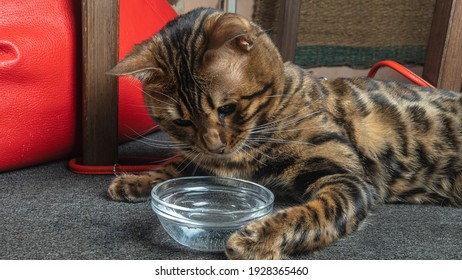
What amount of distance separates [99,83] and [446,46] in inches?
48.9

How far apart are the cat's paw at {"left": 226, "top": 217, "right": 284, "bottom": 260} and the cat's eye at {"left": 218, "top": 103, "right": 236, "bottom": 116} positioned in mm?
273

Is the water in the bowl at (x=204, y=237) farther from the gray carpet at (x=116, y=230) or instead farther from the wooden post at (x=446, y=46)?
the wooden post at (x=446, y=46)

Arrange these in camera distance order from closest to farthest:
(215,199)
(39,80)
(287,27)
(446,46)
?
(215,199) → (39,80) → (446,46) → (287,27)

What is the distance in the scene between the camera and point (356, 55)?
9.53ft

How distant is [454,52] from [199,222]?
128 cm

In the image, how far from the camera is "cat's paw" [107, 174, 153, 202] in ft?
3.73

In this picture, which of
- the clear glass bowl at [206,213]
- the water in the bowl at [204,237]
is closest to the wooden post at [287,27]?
the clear glass bowl at [206,213]

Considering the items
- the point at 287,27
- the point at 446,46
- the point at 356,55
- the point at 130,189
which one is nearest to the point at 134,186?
the point at 130,189

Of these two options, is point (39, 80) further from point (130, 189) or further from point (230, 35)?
point (230, 35)

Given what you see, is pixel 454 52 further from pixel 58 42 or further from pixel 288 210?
pixel 58 42

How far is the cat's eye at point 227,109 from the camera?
3.26 ft

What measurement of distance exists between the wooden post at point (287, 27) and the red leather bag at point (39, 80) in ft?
3.50

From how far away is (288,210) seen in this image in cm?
90
